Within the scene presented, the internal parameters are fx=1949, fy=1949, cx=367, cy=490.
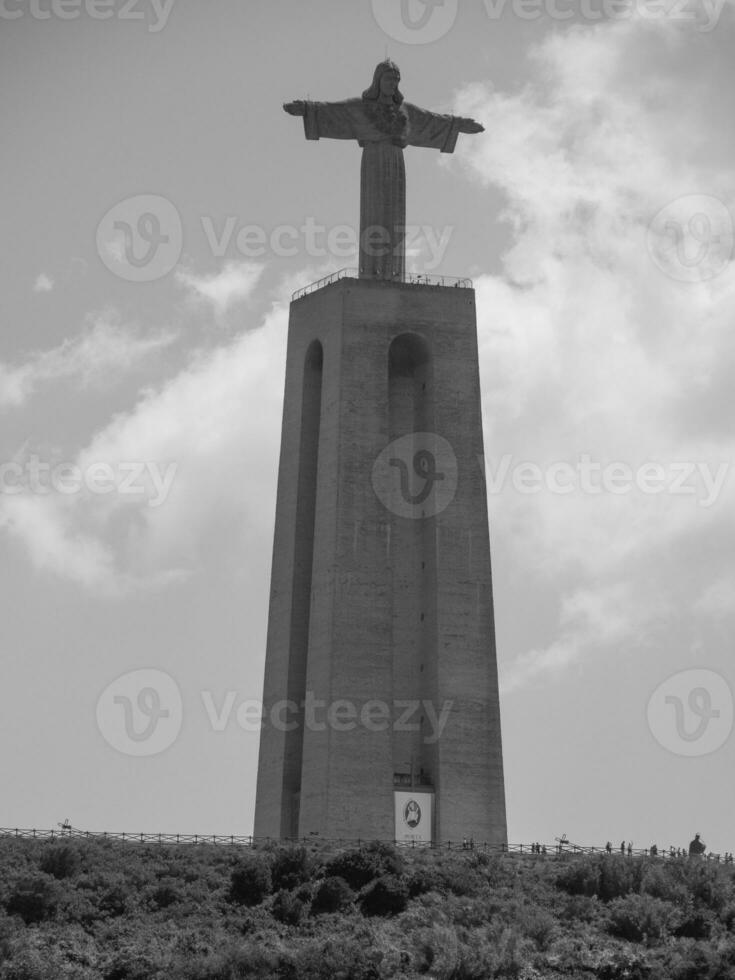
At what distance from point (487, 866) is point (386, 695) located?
7994 mm

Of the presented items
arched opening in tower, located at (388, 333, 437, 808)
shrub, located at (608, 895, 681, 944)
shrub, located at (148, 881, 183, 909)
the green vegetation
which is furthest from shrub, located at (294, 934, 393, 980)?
arched opening in tower, located at (388, 333, 437, 808)

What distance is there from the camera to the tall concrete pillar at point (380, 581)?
57.7 meters

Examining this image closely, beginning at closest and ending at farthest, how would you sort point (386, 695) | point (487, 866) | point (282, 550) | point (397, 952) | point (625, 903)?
point (397, 952) < point (625, 903) < point (487, 866) < point (386, 695) < point (282, 550)

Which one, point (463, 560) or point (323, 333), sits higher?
point (323, 333)

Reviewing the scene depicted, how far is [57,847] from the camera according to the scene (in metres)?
49.9

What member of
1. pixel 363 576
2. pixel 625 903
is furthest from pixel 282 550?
pixel 625 903

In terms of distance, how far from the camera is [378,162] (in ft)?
213

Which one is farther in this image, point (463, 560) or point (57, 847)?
point (463, 560)

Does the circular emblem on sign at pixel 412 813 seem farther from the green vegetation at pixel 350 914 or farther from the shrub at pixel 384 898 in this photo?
the shrub at pixel 384 898

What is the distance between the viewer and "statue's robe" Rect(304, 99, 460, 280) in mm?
64375

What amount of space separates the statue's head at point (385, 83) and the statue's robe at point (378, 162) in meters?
0.30

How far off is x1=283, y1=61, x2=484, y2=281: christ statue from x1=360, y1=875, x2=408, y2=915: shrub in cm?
2310

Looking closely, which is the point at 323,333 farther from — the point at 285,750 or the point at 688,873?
the point at 688,873

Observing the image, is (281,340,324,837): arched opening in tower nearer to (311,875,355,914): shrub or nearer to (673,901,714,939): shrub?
(311,875,355,914): shrub
